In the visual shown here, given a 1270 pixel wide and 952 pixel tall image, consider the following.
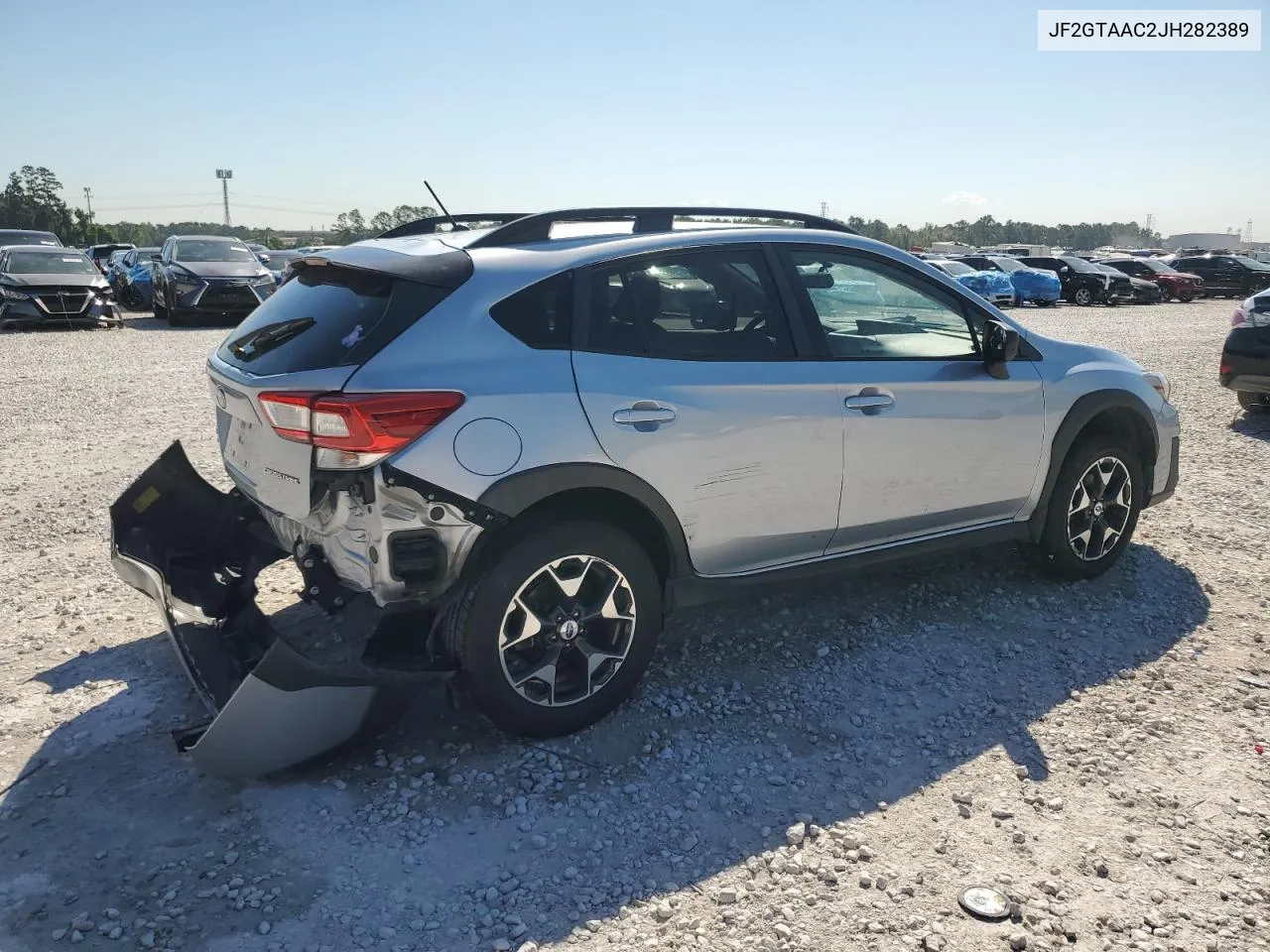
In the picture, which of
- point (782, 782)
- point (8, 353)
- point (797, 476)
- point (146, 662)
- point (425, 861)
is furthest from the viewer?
point (8, 353)

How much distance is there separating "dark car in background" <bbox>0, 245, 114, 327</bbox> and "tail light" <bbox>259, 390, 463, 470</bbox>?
16.9 metres

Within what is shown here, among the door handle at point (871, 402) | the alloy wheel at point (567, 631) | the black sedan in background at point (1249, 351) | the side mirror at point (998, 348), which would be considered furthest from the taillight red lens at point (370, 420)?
the black sedan in background at point (1249, 351)

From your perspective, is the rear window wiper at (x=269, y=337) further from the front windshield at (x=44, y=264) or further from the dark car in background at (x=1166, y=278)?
the dark car in background at (x=1166, y=278)

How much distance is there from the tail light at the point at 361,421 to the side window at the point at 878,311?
1.76 metres

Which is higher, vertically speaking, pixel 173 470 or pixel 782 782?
pixel 173 470

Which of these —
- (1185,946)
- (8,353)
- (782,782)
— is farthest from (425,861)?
(8,353)

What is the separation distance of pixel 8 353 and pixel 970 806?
→ 15.2 m

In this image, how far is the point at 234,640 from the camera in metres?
3.71

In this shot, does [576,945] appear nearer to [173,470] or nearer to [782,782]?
[782,782]

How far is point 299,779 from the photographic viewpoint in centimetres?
328

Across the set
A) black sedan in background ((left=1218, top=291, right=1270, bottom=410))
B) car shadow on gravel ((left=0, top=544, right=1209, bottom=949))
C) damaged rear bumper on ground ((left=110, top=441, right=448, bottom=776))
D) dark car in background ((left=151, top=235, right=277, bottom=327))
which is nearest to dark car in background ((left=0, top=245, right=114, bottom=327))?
dark car in background ((left=151, top=235, right=277, bottom=327))

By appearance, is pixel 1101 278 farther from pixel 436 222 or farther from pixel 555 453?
pixel 555 453

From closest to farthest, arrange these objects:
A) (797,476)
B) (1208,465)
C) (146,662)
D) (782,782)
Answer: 1. (782,782)
2. (797,476)
3. (146,662)
4. (1208,465)

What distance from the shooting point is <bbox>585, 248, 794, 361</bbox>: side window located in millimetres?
3500
